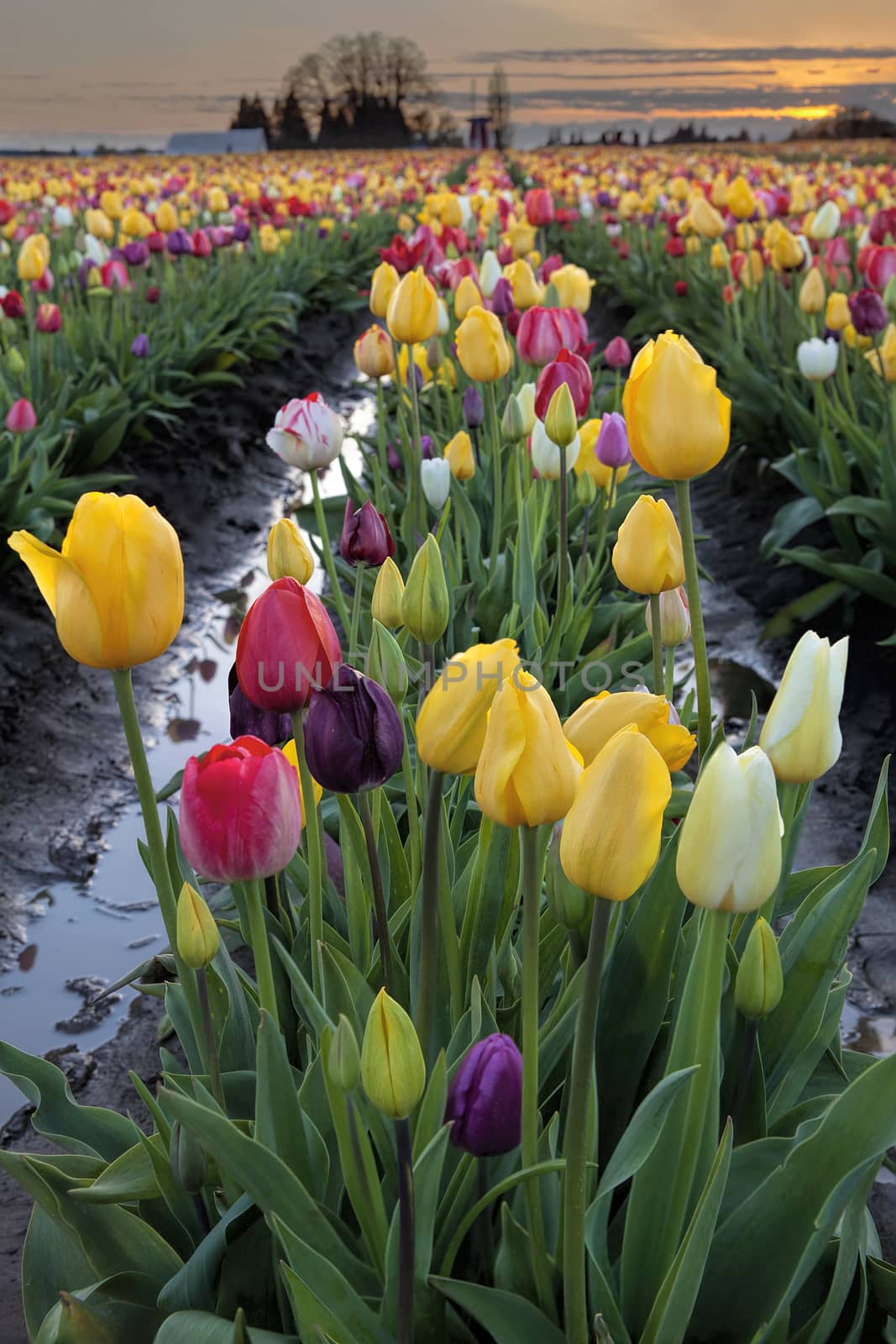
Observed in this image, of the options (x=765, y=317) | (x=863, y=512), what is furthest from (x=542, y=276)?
(x=765, y=317)

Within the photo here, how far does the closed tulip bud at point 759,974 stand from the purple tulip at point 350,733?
0.38 metres

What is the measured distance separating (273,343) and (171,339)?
7.82 ft

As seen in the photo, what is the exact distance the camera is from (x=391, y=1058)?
2.98 feet

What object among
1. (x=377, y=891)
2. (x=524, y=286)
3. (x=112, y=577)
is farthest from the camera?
(x=524, y=286)

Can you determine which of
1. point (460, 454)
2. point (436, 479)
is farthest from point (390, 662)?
point (460, 454)

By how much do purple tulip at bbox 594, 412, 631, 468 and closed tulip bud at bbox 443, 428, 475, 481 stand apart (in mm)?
406

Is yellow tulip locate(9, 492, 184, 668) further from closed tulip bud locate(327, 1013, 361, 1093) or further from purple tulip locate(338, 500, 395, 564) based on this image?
purple tulip locate(338, 500, 395, 564)

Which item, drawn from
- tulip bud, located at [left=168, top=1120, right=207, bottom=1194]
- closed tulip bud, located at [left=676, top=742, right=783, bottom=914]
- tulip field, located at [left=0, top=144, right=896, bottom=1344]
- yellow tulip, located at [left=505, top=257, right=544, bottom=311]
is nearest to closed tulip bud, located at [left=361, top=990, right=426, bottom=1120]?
tulip field, located at [left=0, top=144, right=896, bottom=1344]

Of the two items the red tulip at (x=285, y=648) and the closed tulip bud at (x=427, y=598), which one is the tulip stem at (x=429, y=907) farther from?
the closed tulip bud at (x=427, y=598)

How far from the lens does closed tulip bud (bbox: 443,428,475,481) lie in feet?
9.45

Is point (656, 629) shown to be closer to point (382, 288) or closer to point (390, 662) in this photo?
point (390, 662)

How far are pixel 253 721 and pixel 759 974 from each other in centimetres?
59

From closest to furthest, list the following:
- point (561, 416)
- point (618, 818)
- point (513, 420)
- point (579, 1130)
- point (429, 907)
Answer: point (618, 818)
point (579, 1130)
point (429, 907)
point (561, 416)
point (513, 420)

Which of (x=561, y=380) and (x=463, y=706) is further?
(x=561, y=380)
